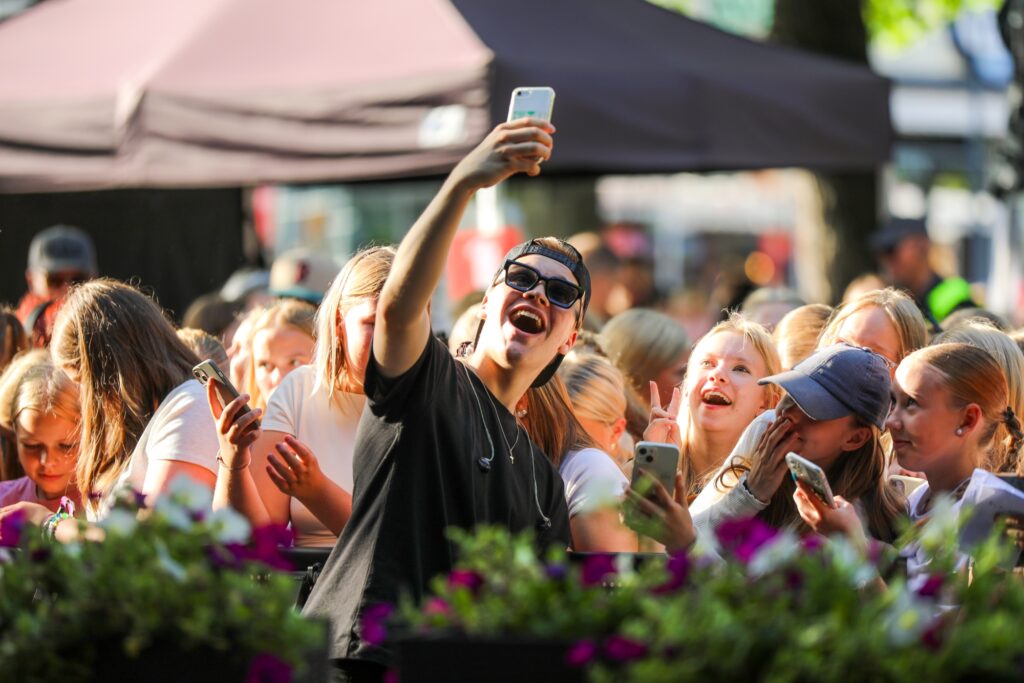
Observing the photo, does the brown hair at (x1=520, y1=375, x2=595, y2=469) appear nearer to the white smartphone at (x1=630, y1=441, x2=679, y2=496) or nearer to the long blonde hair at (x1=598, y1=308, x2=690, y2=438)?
the white smartphone at (x1=630, y1=441, x2=679, y2=496)

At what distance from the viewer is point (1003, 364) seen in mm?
4500

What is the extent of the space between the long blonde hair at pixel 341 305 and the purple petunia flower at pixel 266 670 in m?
1.97

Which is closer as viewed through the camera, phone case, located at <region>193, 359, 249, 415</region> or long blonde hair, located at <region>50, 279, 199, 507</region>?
phone case, located at <region>193, 359, 249, 415</region>

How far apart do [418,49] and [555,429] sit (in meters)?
2.48

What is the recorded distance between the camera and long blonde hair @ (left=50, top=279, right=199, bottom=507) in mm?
4516

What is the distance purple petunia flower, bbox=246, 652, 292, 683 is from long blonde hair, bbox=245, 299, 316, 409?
329 centimetres

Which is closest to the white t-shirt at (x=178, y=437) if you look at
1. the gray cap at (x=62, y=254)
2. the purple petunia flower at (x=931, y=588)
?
the purple petunia flower at (x=931, y=588)

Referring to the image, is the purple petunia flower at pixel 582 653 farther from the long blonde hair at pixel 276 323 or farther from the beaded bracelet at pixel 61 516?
the long blonde hair at pixel 276 323

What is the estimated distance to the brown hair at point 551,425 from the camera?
4.28 m

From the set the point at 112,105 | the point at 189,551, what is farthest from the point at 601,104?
the point at 189,551

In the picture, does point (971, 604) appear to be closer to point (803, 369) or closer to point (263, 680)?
point (263, 680)

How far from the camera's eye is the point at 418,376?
3160mm

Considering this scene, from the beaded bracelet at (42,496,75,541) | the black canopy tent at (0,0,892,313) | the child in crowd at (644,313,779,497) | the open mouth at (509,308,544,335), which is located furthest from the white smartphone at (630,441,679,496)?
the black canopy tent at (0,0,892,313)

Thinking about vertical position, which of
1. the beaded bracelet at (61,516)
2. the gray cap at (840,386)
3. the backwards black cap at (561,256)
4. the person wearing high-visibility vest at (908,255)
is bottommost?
the beaded bracelet at (61,516)
